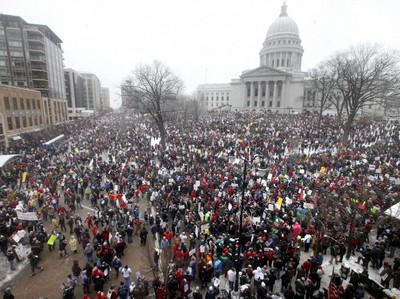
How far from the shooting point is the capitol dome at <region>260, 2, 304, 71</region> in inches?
3777

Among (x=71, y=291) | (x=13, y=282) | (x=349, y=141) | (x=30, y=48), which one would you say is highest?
(x=30, y=48)

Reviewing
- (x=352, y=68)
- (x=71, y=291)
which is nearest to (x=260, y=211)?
(x=71, y=291)

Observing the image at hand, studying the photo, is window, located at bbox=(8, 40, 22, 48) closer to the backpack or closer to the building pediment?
the backpack

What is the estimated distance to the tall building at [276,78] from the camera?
8081 cm

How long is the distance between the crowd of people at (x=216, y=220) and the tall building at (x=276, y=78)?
2139 inches

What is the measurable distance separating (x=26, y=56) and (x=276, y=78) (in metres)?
69.1

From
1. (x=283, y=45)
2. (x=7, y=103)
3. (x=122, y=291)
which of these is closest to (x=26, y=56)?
(x=7, y=103)

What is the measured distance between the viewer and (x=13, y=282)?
9875 mm

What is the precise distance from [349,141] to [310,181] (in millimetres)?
16043

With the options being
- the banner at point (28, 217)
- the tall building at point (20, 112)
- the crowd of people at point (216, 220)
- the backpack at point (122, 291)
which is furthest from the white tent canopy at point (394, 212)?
the tall building at point (20, 112)

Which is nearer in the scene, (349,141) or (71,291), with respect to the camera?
(71,291)

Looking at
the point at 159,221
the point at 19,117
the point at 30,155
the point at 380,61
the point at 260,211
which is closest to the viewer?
the point at 159,221

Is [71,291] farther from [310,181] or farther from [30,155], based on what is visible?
[30,155]

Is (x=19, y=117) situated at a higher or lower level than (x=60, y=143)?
higher
